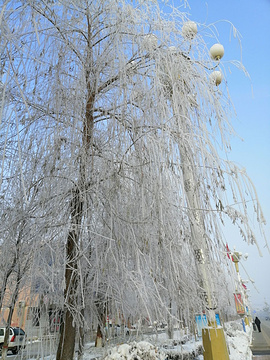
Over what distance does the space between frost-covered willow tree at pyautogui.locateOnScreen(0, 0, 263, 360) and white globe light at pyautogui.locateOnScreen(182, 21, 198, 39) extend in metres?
0.12

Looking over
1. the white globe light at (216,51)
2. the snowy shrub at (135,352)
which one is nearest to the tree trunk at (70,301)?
the snowy shrub at (135,352)

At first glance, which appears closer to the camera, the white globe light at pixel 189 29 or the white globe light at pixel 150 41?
the white globe light at pixel 150 41

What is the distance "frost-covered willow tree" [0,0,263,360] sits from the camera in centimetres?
270

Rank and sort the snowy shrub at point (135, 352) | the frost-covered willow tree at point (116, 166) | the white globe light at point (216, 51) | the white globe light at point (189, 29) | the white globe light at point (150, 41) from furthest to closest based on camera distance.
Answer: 1. the snowy shrub at point (135, 352)
2. the white globe light at point (216, 51)
3. the white globe light at point (189, 29)
4. the white globe light at point (150, 41)
5. the frost-covered willow tree at point (116, 166)

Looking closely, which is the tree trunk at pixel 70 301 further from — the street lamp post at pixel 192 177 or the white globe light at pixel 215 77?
the white globe light at pixel 215 77

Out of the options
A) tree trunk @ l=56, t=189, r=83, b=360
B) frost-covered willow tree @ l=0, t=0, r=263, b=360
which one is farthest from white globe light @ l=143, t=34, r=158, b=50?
tree trunk @ l=56, t=189, r=83, b=360

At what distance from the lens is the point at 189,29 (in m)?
3.63

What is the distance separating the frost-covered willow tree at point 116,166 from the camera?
2.70 metres

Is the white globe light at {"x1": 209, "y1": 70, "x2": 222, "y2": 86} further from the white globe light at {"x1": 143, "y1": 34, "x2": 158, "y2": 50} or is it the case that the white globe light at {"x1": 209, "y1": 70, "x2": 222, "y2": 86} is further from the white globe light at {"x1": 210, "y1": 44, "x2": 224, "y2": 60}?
the white globe light at {"x1": 143, "y1": 34, "x2": 158, "y2": 50}

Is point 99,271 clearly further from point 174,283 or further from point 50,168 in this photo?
point 50,168

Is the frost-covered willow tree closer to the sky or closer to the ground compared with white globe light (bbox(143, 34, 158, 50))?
closer to the ground

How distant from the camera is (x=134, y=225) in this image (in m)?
2.90

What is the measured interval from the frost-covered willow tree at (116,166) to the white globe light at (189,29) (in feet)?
0.40

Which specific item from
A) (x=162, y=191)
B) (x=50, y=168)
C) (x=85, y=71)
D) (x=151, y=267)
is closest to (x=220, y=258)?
(x=151, y=267)
